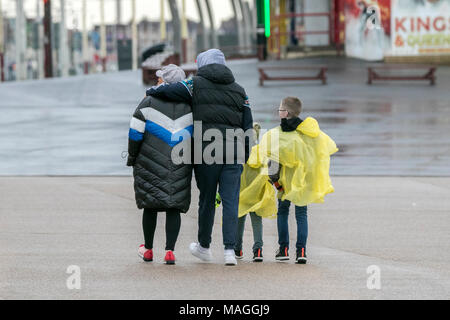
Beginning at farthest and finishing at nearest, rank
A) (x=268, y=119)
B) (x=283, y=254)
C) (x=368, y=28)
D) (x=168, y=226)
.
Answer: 1. (x=368, y=28)
2. (x=268, y=119)
3. (x=283, y=254)
4. (x=168, y=226)

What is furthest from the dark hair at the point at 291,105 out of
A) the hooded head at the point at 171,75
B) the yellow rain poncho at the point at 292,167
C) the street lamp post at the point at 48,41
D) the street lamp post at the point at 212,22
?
the street lamp post at the point at 212,22

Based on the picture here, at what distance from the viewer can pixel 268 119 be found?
22.1m

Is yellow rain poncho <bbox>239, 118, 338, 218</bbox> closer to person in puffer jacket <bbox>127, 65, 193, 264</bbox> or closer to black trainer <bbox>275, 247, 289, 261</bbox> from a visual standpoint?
black trainer <bbox>275, 247, 289, 261</bbox>

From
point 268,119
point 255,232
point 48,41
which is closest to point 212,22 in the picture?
point 48,41

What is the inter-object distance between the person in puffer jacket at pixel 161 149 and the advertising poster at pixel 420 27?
2994cm

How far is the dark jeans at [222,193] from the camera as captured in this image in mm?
8070

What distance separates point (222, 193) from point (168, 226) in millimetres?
526

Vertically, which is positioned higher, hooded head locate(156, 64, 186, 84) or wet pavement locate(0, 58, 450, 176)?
hooded head locate(156, 64, 186, 84)

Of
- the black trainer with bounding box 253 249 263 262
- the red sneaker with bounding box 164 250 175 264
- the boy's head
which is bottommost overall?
the black trainer with bounding box 253 249 263 262

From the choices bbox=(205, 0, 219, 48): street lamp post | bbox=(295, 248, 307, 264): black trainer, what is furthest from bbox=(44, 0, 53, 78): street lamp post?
bbox=(295, 248, 307, 264): black trainer

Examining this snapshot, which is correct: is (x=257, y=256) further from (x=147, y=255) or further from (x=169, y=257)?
(x=147, y=255)

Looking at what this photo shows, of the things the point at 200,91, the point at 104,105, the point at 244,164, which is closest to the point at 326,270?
the point at 244,164

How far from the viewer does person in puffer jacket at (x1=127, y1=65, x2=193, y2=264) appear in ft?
26.1

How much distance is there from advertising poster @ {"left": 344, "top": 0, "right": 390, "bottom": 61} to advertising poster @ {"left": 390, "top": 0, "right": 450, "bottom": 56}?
39 centimetres
